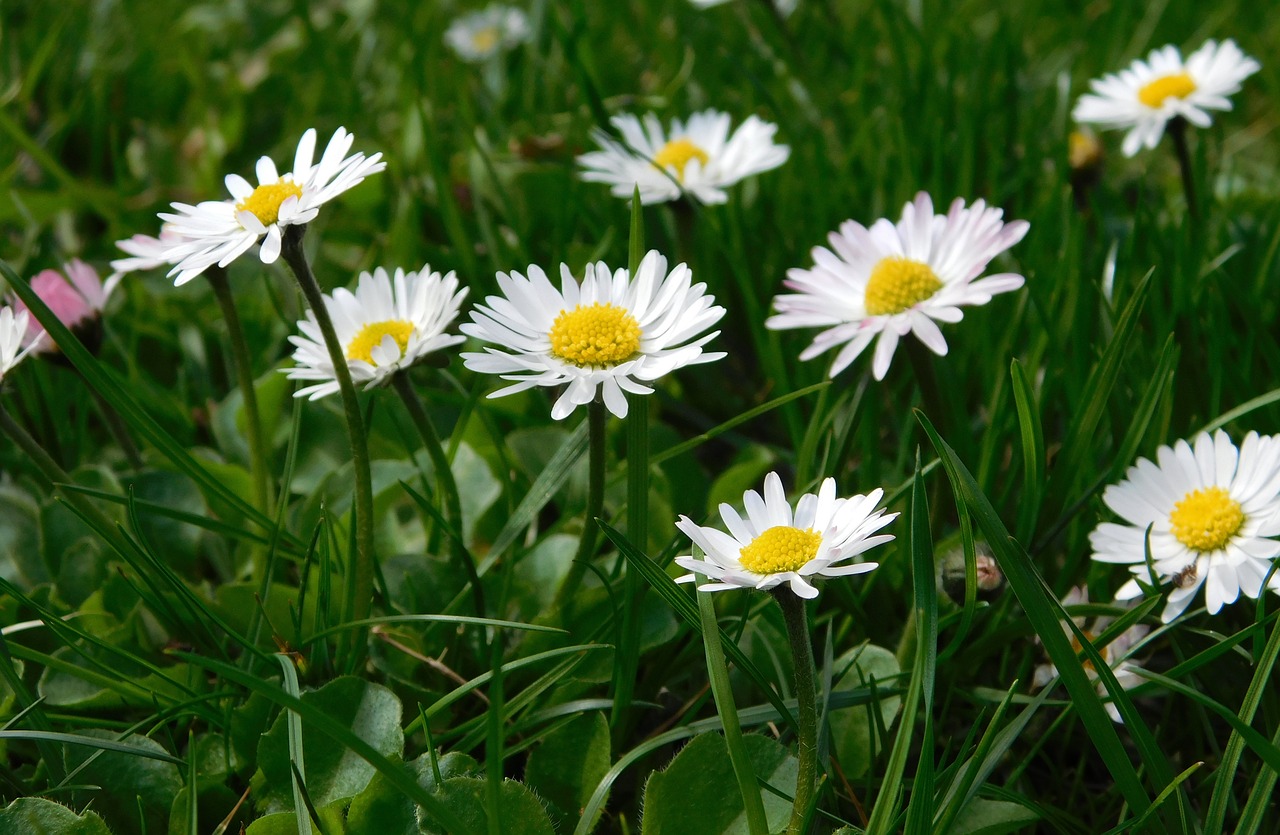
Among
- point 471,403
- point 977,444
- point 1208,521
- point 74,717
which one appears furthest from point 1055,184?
point 74,717

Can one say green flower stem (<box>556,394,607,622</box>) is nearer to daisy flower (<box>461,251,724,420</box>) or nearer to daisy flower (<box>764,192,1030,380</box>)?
daisy flower (<box>461,251,724,420</box>)

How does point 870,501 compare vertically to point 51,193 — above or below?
below

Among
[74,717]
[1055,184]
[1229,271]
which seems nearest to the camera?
[74,717]

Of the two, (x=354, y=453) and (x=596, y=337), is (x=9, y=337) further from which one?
(x=596, y=337)

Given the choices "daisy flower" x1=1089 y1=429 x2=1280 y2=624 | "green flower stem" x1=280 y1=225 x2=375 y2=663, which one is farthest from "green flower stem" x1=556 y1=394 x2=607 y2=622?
"daisy flower" x1=1089 y1=429 x2=1280 y2=624

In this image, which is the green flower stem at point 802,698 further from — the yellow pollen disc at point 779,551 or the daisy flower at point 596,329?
the daisy flower at point 596,329

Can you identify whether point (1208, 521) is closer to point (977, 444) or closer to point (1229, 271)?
point (977, 444)

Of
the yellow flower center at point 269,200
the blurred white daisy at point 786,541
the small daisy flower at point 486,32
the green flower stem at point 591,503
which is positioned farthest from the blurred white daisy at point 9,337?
the small daisy flower at point 486,32
